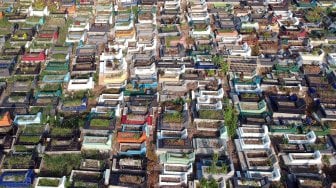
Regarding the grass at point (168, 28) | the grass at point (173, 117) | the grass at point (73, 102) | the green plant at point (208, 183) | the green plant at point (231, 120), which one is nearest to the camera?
the green plant at point (208, 183)

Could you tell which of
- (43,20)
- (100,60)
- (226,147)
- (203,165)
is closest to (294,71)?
(226,147)

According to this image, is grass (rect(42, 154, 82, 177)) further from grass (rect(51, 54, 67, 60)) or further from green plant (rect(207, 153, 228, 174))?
grass (rect(51, 54, 67, 60))

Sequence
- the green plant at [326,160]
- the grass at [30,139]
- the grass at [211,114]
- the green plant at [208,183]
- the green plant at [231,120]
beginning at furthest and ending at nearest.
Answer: the grass at [211,114] < the green plant at [231,120] < the grass at [30,139] < the green plant at [326,160] < the green plant at [208,183]

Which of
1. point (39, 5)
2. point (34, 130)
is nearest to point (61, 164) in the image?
point (34, 130)

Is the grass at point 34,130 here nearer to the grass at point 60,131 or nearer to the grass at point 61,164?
A: the grass at point 60,131

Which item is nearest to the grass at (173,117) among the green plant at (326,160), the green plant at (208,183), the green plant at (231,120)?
the green plant at (231,120)

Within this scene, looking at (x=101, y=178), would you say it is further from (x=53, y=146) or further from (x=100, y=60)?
(x=100, y=60)

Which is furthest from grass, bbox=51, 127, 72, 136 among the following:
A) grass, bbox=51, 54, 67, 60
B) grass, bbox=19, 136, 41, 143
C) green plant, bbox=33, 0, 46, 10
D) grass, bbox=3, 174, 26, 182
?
green plant, bbox=33, 0, 46, 10

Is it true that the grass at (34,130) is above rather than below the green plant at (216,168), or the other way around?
above

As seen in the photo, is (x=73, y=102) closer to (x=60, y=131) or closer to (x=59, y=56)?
(x=60, y=131)

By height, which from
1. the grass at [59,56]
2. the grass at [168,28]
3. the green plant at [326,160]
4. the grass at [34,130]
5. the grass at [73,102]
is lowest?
the green plant at [326,160]
